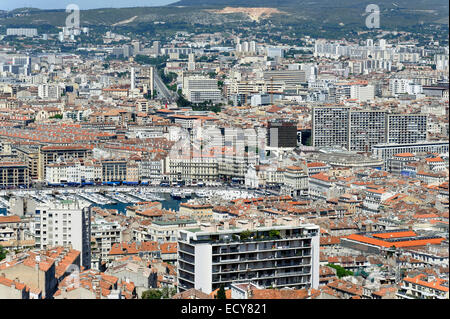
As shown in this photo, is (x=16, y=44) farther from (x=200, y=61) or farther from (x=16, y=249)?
(x=16, y=249)

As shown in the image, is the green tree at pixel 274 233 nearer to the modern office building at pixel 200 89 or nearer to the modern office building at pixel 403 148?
the modern office building at pixel 403 148

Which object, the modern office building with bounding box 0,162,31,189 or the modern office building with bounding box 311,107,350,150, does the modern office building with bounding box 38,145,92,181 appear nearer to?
the modern office building with bounding box 0,162,31,189

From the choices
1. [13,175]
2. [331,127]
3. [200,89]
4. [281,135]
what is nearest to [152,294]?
[13,175]

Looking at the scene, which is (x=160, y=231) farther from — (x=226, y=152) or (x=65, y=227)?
(x=226, y=152)

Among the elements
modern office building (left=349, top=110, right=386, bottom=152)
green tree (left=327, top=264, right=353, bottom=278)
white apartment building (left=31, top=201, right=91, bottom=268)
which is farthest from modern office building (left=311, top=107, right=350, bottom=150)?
white apartment building (left=31, top=201, right=91, bottom=268)

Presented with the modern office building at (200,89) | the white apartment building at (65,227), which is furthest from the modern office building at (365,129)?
the white apartment building at (65,227)

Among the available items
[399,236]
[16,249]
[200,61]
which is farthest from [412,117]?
[200,61]
